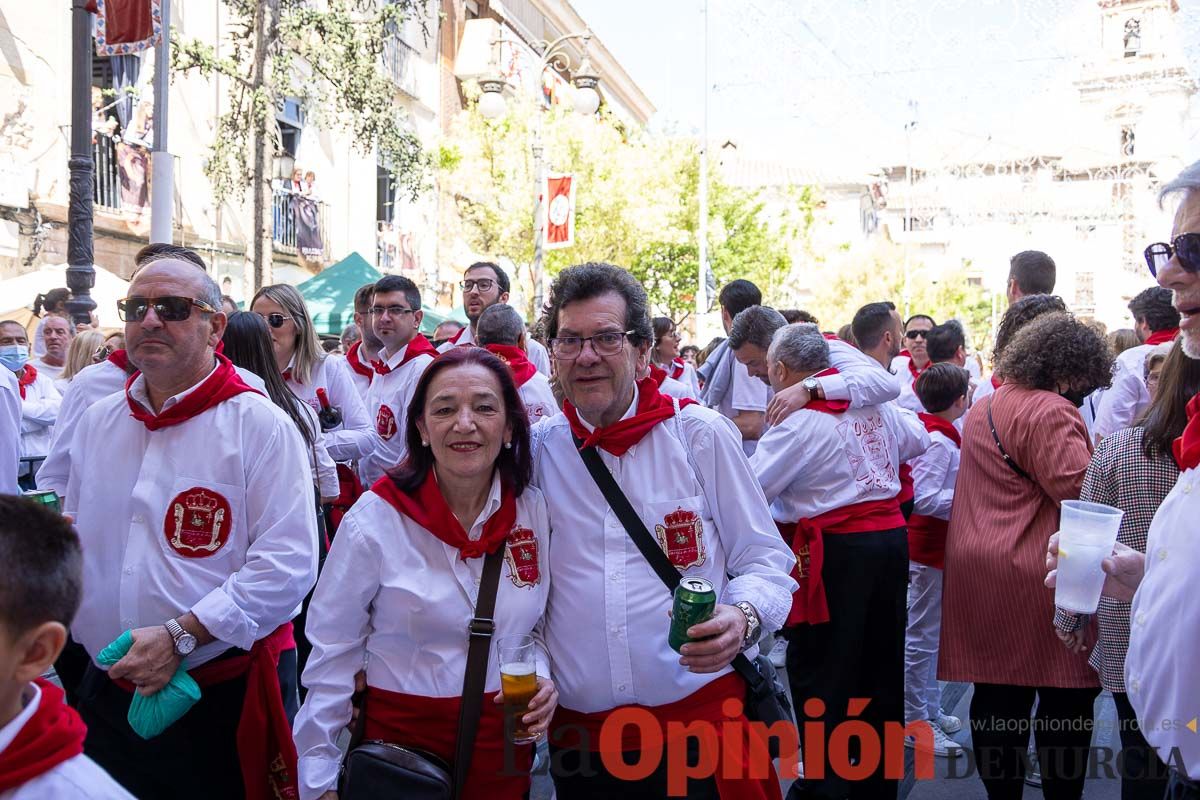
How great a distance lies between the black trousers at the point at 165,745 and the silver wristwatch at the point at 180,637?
29 cm

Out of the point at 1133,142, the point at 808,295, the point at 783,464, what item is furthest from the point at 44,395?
the point at 808,295

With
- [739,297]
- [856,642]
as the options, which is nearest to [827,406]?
[856,642]

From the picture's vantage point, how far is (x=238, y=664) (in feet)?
10.0

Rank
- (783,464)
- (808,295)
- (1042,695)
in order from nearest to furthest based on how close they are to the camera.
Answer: (1042,695)
(783,464)
(808,295)

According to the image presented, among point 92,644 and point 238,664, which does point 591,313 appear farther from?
point 92,644

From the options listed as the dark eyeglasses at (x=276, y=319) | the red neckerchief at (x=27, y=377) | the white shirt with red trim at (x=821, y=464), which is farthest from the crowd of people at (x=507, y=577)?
the red neckerchief at (x=27, y=377)

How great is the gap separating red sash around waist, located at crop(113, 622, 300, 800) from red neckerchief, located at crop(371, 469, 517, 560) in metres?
0.83

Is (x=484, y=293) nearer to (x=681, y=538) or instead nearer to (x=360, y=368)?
(x=360, y=368)

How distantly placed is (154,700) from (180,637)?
18 cm

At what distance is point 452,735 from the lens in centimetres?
258

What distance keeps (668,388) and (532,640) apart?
4.15 metres

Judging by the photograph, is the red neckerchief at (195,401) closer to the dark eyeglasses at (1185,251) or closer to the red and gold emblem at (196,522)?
the red and gold emblem at (196,522)

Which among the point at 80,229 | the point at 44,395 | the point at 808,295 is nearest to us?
the point at 44,395

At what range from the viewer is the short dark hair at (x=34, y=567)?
166 centimetres
